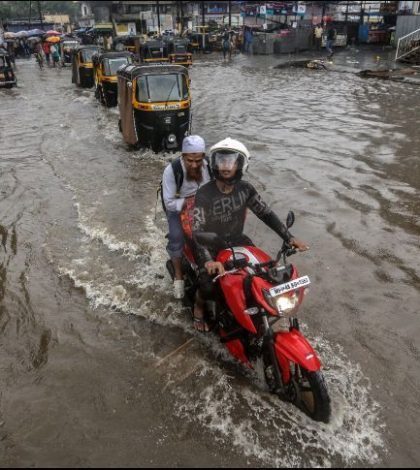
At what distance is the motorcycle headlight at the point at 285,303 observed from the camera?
306cm

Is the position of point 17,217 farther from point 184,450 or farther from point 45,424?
point 184,450

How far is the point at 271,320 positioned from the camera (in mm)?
3395

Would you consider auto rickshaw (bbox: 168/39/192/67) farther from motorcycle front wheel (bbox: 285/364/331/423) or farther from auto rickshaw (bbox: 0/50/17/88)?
motorcycle front wheel (bbox: 285/364/331/423)

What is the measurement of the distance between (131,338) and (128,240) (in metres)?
2.43

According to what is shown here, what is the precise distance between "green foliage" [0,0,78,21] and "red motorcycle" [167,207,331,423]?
88.3 meters

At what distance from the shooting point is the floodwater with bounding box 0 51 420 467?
10.8ft

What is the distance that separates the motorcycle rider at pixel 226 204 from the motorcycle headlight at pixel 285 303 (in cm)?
54

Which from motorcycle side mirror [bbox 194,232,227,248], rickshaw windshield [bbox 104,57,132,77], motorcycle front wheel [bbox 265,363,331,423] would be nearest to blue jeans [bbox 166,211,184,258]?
motorcycle side mirror [bbox 194,232,227,248]

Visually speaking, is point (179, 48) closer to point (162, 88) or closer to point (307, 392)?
point (162, 88)

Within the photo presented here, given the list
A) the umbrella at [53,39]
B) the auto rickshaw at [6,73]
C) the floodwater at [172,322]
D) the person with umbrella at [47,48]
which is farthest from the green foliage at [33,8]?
the floodwater at [172,322]

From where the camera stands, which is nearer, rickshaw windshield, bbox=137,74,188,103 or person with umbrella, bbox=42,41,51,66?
rickshaw windshield, bbox=137,74,188,103

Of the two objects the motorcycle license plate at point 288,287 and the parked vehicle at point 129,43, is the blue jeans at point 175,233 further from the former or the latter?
the parked vehicle at point 129,43

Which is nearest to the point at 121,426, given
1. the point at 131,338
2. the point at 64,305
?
the point at 131,338

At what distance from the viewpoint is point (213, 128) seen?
46.0ft
